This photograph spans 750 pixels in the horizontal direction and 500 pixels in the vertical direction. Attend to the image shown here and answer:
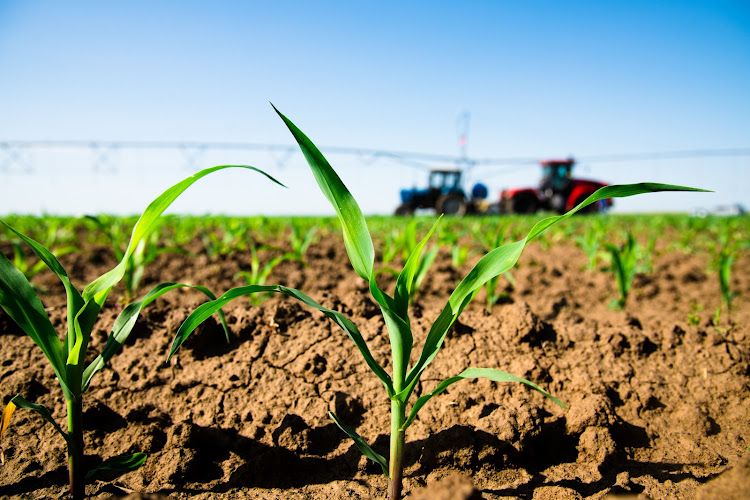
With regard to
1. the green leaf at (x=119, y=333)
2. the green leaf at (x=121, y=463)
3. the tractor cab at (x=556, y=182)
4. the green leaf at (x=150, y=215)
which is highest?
the tractor cab at (x=556, y=182)

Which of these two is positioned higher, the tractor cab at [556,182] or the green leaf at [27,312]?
the tractor cab at [556,182]

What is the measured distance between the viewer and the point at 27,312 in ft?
3.25

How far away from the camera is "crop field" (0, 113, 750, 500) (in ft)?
3.25

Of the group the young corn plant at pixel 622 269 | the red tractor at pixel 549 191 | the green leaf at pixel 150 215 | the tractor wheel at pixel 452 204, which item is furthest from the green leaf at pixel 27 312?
the red tractor at pixel 549 191

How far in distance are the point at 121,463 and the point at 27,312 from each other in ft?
1.44

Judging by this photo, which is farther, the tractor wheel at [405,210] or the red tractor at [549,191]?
the tractor wheel at [405,210]

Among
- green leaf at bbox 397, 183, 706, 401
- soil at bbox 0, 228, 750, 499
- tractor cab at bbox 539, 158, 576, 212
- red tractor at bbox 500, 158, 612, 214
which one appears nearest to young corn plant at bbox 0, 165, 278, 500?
soil at bbox 0, 228, 750, 499

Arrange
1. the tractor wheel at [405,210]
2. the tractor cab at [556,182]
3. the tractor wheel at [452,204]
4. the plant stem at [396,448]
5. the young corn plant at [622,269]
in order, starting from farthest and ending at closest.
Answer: the tractor wheel at [405,210], the tractor cab at [556,182], the tractor wheel at [452,204], the young corn plant at [622,269], the plant stem at [396,448]

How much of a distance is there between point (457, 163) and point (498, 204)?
495 inches

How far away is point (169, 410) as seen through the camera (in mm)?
1462

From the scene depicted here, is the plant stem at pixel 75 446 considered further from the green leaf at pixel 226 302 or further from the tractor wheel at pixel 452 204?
the tractor wheel at pixel 452 204

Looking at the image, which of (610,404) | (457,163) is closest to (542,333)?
(610,404)

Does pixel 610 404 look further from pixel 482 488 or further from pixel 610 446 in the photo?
pixel 482 488

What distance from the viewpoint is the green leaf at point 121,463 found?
111cm
